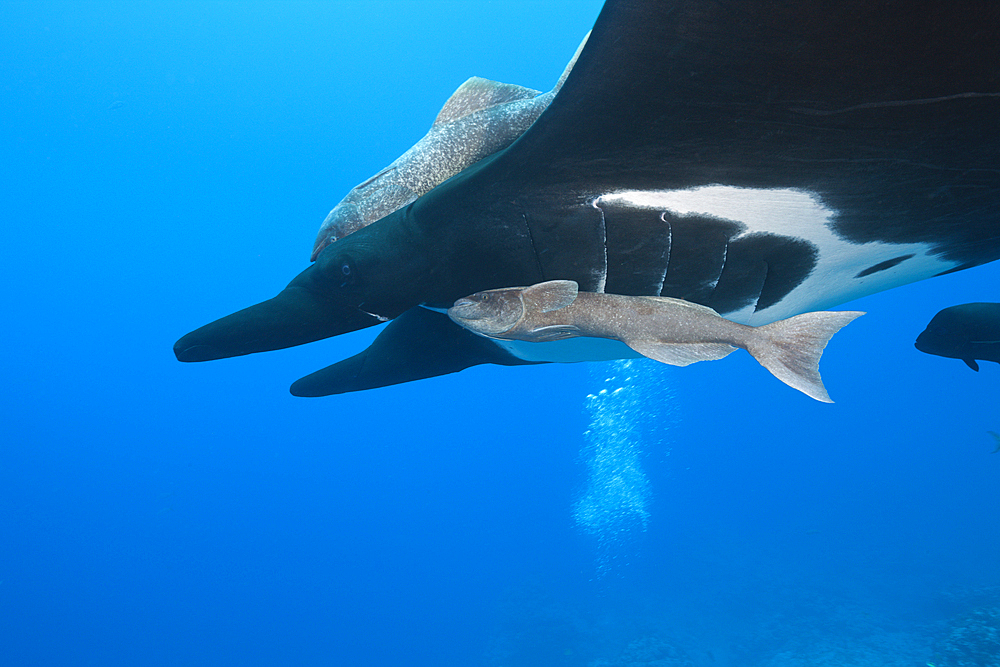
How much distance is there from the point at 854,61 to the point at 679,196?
1.50 ft

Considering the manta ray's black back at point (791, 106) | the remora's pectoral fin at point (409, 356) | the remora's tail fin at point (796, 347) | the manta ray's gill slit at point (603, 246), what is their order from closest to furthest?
1. the manta ray's black back at point (791, 106)
2. the remora's tail fin at point (796, 347)
3. the manta ray's gill slit at point (603, 246)
4. the remora's pectoral fin at point (409, 356)

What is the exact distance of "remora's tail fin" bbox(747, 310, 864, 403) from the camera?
128 centimetres

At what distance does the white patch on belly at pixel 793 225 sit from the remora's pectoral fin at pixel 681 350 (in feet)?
1.22

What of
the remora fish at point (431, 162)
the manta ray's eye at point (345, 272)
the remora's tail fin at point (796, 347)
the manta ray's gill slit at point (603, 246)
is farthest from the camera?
the remora fish at point (431, 162)

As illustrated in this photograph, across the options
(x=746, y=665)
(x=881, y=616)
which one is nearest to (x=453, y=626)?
(x=746, y=665)

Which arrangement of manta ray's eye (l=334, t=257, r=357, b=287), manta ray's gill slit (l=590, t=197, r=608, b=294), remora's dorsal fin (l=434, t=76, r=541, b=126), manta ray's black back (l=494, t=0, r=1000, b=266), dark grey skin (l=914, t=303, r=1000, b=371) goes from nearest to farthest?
1. manta ray's black back (l=494, t=0, r=1000, b=266)
2. manta ray's gill slit (l=590, t=197, r=608, b=294)
3. manta ray's eye (l=334, t=257, r=357, b=287)
4. remora's dorsal fin (l=434, t=76, r=541, b=126)
5. dark grey skin (l=914, t=303, r=1000, b=371)

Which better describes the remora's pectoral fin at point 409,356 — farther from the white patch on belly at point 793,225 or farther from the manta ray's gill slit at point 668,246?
the white patch on belly at point 793,225

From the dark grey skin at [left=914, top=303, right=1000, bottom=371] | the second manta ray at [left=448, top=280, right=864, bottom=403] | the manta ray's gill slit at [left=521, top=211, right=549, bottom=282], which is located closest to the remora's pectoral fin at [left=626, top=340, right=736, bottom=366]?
the second manta ray at [left=448, top=280, right=864, bottom=403]

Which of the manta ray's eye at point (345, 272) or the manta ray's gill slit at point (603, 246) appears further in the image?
the manta ray's eye at point (345, 272)

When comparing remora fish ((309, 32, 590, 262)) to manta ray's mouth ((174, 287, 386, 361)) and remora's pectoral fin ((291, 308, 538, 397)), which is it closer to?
manta ray's mouth ((174, 287, 386, 361))

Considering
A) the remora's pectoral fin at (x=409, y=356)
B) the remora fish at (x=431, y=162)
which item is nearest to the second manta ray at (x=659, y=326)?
the remora fish at (x=431, y=162)

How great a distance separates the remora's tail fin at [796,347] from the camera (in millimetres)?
1277

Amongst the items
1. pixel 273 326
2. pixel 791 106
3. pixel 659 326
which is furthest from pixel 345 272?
pixel 791 106

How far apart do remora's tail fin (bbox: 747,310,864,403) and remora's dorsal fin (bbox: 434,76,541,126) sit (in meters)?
1.45
